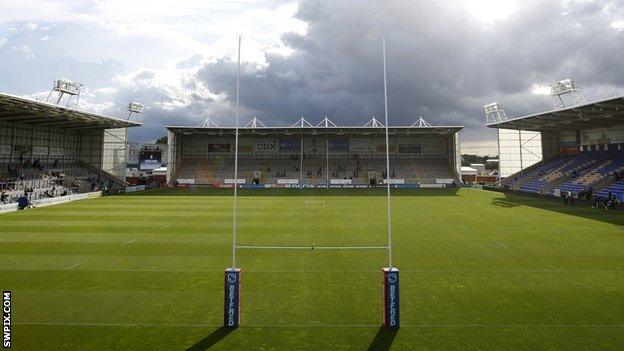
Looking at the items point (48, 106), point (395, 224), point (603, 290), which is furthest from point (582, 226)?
point (48, 106)

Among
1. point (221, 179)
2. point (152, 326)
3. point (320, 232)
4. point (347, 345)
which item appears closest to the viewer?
point (347, 345)

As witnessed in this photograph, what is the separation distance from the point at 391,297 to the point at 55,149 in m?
61.7

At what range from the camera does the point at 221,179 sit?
6956cm

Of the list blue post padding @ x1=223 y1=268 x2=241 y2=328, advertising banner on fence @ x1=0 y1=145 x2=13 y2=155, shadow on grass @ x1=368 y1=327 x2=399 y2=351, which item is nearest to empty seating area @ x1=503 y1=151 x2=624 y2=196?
shadow on grass @ x1=368 y1=327 x2=399 y2=351

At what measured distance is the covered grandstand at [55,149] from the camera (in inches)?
1672

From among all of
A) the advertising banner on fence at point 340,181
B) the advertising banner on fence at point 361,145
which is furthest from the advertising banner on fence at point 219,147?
the advertising banner on fence at point 361,145

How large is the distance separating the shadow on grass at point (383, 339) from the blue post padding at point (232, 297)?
3345mm

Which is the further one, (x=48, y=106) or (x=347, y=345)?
(x=48, y=106)

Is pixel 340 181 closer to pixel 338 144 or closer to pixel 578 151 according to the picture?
pixel 338 144

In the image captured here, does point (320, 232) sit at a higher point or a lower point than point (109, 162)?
lower

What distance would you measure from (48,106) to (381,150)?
55.1 metres

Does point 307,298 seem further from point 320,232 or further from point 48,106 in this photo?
point 48,106

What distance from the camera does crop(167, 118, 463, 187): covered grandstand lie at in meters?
68.2

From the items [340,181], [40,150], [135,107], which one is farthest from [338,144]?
[40,150]
